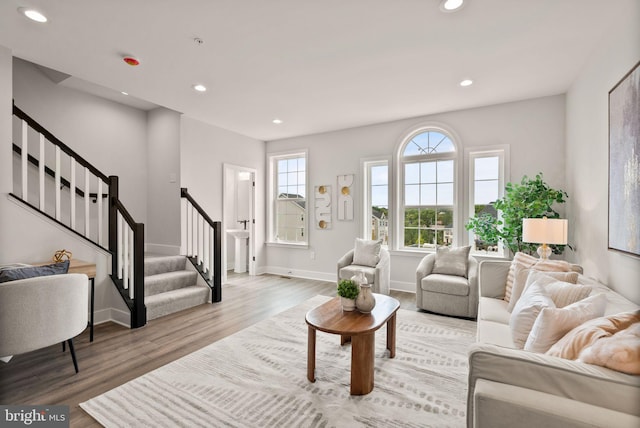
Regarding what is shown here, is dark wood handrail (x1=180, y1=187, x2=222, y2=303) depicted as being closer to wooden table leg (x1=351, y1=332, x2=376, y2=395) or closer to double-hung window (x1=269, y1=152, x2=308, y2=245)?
double-hung window (x1=269, y1=152, x2=308, y2=245)

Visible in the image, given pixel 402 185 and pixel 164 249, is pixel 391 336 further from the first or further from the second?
pixel 164 249

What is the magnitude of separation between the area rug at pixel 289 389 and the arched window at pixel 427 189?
2012 millimetres

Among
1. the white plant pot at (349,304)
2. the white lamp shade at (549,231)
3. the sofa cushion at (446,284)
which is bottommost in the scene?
the sofa cushion at (446,284)

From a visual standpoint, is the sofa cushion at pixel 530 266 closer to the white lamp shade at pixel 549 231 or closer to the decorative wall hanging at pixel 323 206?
the white lamp shade at pixel 549 231

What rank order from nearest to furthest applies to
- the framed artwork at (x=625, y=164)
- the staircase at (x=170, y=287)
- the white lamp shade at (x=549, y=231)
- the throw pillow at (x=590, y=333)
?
1. the throw pillow at (x=590, y=333)
2. the framed artwork at (x=625, y=164)
3. the white lamp shade at (x=549, y=231)
4. the staircase at (x=170, y=287)

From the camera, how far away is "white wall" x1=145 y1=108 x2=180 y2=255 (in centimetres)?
481

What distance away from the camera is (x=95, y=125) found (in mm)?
4676

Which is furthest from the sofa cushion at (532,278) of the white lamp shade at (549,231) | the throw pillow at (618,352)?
the throw pillow at (618,352)

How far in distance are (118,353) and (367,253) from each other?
3.25 meters

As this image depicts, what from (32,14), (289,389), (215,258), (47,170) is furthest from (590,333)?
(47,170)

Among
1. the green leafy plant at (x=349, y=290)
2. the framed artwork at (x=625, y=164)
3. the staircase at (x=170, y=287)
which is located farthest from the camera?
the staircase at (x=170, y=287)

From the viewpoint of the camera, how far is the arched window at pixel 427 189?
463cm

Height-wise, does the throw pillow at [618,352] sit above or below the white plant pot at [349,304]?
above

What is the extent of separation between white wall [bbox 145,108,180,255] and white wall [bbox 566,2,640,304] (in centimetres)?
513
